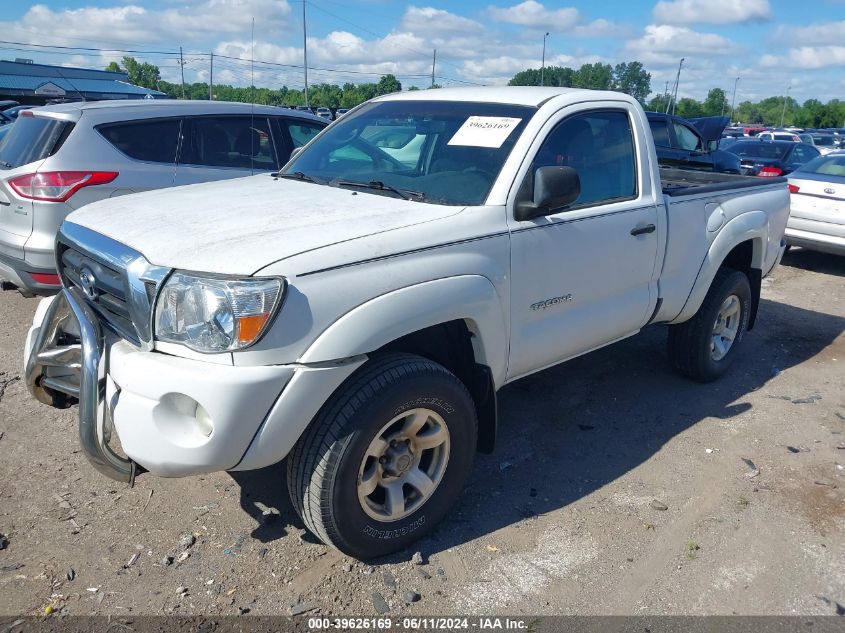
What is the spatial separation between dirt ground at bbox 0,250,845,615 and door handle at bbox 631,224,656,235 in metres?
1.28

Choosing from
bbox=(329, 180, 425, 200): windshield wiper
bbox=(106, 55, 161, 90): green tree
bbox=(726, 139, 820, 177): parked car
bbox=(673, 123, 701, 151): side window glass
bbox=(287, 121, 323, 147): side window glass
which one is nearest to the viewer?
bbox=(329, 180, 425, 200): windshield wiper

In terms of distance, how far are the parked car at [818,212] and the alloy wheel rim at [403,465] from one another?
23.7 feet

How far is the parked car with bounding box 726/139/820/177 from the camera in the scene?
13.8m

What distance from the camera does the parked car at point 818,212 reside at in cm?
864

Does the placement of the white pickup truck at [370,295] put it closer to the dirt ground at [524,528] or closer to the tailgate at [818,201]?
the dirt ground at [524,528]

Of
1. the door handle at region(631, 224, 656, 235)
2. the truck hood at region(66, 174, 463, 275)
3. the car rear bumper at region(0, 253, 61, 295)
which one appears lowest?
the car rear bumper at region(0, 253, 61, 295)

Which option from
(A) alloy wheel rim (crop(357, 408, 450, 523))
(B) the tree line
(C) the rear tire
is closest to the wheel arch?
(A) alloy wheel rim (crop(357, 408, 450, 523))

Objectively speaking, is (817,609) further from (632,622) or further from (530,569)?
(530,569)

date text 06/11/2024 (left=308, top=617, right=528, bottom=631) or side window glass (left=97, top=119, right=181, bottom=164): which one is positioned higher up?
side window glass (left=97, top=119, right=181, bottom=164)

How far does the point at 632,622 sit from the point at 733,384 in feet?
9.86

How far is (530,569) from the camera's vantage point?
3078 millimetres

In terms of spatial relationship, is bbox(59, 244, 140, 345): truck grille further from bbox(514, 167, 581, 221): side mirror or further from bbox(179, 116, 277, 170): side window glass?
bbox(179, 116, 277, 170): side window glass

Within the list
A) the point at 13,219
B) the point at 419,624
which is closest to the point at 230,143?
the point at 13,219

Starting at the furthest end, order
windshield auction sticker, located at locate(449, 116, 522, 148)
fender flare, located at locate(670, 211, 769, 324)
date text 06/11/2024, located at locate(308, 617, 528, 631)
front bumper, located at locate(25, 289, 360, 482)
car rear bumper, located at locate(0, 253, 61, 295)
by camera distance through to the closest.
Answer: car rear bumper, located at locate(0, 253, 61, 295), fender flare, located at locate(670, 211, 769, 324), windshield auction sticker, located at locate(449, 116, 522, 148), date text 06/11/2024, located at locate(308, 617, 528, 631), front bumper, located at locate(25, 289, 360, 482)
